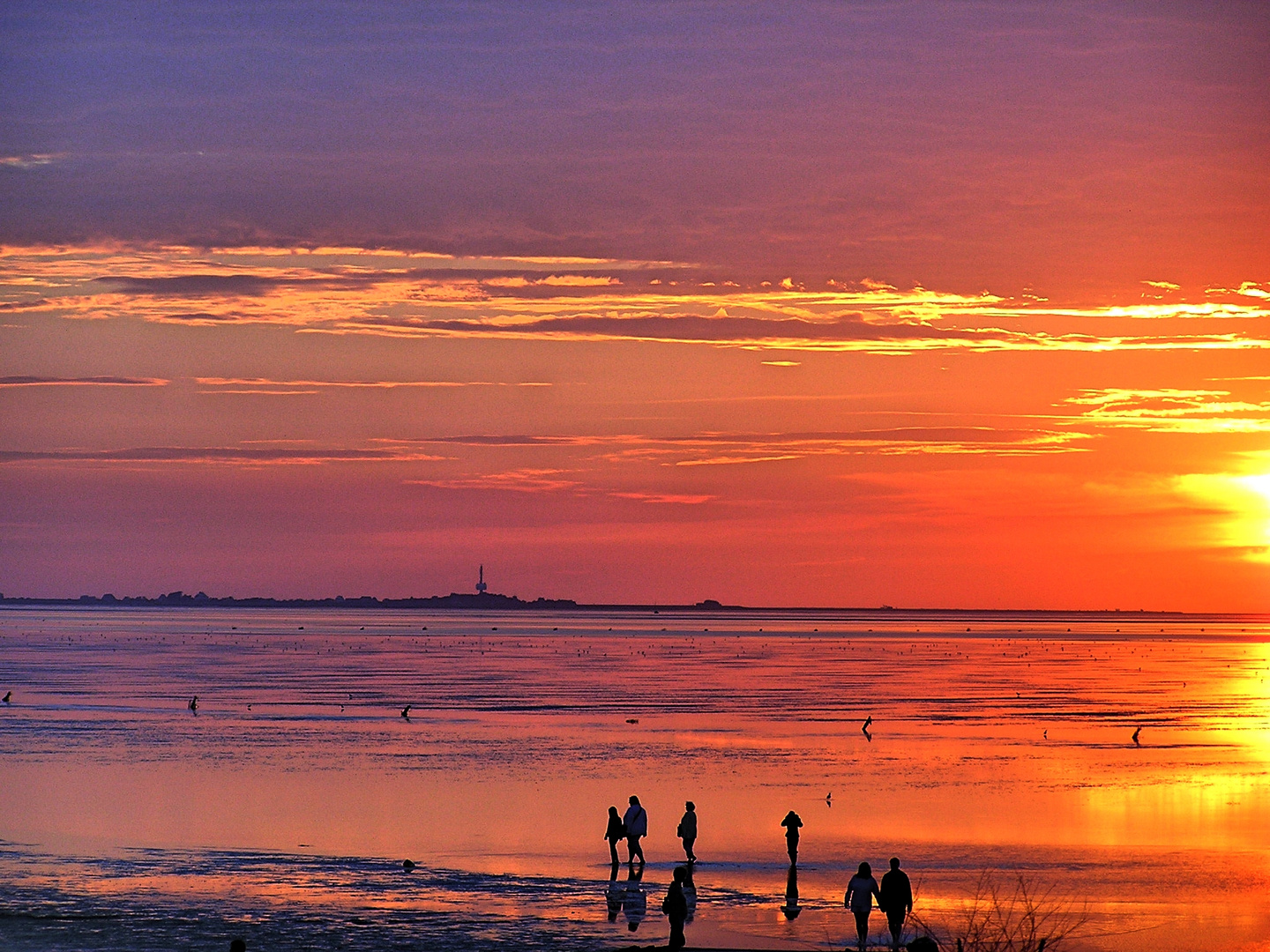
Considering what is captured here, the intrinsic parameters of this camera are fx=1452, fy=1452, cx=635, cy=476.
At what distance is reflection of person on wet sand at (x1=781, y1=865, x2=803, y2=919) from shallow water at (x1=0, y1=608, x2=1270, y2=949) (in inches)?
9.3

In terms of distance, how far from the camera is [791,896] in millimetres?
29469

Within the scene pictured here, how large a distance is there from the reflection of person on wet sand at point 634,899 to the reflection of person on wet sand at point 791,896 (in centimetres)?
278

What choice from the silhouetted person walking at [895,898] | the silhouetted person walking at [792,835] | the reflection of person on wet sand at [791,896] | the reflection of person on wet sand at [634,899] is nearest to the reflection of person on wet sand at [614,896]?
the reflection of person on wet sand at [634,899]

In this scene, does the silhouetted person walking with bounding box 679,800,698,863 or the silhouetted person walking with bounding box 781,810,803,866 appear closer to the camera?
the silhouetted person walking with bounding box 781,810,803,866

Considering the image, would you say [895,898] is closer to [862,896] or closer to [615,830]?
[862,896]

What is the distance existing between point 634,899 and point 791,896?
3187 mm

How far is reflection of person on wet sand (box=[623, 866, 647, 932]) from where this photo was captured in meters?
27.4

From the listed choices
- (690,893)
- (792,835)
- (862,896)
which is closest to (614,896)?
(690,893)

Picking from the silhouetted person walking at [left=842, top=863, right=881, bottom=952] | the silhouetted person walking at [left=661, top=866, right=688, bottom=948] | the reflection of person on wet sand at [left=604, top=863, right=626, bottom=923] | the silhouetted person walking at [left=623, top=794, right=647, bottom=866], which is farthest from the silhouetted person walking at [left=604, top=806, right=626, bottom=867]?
the silhouetted person walking at [left=842, top=863, right=881, bottom=952]

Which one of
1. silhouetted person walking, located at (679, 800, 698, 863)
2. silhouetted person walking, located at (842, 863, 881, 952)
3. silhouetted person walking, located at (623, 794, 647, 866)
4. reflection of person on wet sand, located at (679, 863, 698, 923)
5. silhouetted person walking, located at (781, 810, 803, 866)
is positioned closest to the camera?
silhouetted person walking, located at (842, 863, 881, 952)

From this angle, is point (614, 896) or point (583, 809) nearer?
point (614, 896)

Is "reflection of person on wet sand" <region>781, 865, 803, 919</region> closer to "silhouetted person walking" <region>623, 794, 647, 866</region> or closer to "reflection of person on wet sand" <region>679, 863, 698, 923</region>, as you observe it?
"reflection of person on wet sand" <region>679, 863, 698, 923</region>

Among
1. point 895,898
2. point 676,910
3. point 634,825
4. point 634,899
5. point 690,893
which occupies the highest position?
point 634,825

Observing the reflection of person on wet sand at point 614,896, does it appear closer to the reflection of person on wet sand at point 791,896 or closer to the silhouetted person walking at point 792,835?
the reflection of person on wet sand at point 791,896
